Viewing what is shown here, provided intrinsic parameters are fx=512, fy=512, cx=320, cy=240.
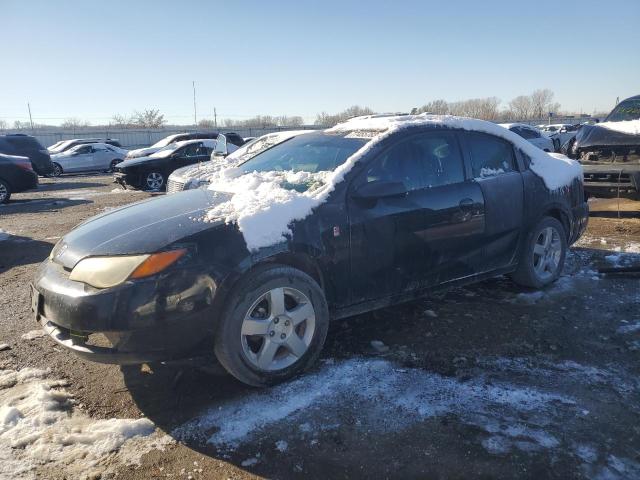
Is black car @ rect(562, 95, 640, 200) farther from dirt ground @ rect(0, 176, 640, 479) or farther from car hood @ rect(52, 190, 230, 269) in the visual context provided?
car hood @ rect(52, 190, 230, 269)

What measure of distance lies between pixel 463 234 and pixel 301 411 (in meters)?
2.00

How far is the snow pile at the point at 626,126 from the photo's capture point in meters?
8.18

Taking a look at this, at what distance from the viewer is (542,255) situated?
494cm

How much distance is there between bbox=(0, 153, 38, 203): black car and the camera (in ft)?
40.3

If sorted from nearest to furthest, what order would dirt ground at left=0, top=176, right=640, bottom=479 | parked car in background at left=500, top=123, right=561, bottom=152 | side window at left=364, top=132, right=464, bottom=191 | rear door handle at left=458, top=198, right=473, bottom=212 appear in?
dirt ground at left=0, top=176, right=640, bottom=479, side window at left=364, top=132, right=464, bottom=191, rear door handle at left=458, top=198, right=473, bottom=212, parked car in background at left=500, top=123, right=561, bottom=152

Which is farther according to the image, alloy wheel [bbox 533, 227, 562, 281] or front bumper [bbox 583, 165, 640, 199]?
front bumper [bbox 583, 165, 640, 199]

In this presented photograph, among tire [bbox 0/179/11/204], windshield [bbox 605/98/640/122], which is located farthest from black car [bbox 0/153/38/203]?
windshield [bbox 605/98/640/122]

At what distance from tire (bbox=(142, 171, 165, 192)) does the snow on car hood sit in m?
10.5

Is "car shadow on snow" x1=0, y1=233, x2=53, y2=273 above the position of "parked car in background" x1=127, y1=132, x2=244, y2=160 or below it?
below

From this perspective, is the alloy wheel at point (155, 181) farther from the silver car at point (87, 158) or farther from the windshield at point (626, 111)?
the windshield at point (626, 111)

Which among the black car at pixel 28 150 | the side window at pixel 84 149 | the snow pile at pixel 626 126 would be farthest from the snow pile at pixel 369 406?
the side window at pixel 84 149

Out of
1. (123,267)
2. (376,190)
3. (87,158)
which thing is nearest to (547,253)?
(376,190)

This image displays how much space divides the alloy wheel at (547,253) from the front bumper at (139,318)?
11.0 feet

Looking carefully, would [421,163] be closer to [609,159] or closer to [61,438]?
[61,438]
